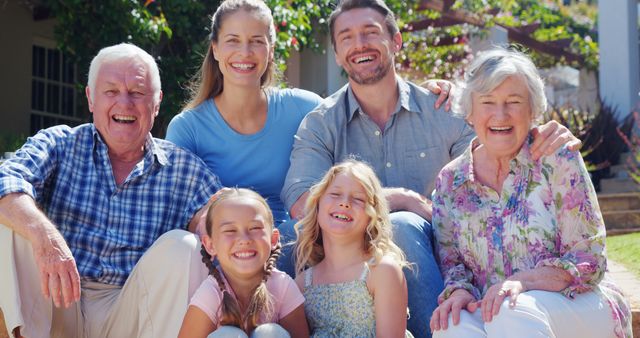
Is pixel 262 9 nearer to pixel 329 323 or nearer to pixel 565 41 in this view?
pixel 329 323

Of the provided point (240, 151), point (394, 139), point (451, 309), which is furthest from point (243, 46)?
point (451, 309)

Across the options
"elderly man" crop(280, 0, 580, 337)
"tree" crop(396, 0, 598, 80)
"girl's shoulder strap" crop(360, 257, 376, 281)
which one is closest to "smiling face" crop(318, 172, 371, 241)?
"girl's shoulder strap" crop(360, 257, 376, 281)

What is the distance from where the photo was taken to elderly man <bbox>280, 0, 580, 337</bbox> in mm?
3883

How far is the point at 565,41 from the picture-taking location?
13.3 metres

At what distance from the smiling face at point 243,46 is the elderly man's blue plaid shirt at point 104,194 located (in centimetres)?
58

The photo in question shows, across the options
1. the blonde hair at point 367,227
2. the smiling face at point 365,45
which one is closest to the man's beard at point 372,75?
the smiling face at point 365,45

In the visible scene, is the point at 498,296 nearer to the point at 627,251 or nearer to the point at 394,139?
the point at 394,139

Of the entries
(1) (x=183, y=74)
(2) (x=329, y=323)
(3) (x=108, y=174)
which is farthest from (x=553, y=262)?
(1) (x=183, y=74)

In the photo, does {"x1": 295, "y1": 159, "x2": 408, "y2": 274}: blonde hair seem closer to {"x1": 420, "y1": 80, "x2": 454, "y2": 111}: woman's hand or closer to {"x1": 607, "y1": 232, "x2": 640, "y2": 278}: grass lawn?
{"x1": 420, "y1": 80, "x2": 454, "y2": 111}: woman's hand

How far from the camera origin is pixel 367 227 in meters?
3.26

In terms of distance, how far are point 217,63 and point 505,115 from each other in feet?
5.72

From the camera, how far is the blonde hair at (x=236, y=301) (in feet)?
9.75

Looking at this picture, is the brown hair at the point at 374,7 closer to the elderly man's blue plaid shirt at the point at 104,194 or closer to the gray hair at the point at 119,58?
the gray hair at the point at 119,58

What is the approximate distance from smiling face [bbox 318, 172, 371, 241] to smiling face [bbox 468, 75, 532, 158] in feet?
1.78
